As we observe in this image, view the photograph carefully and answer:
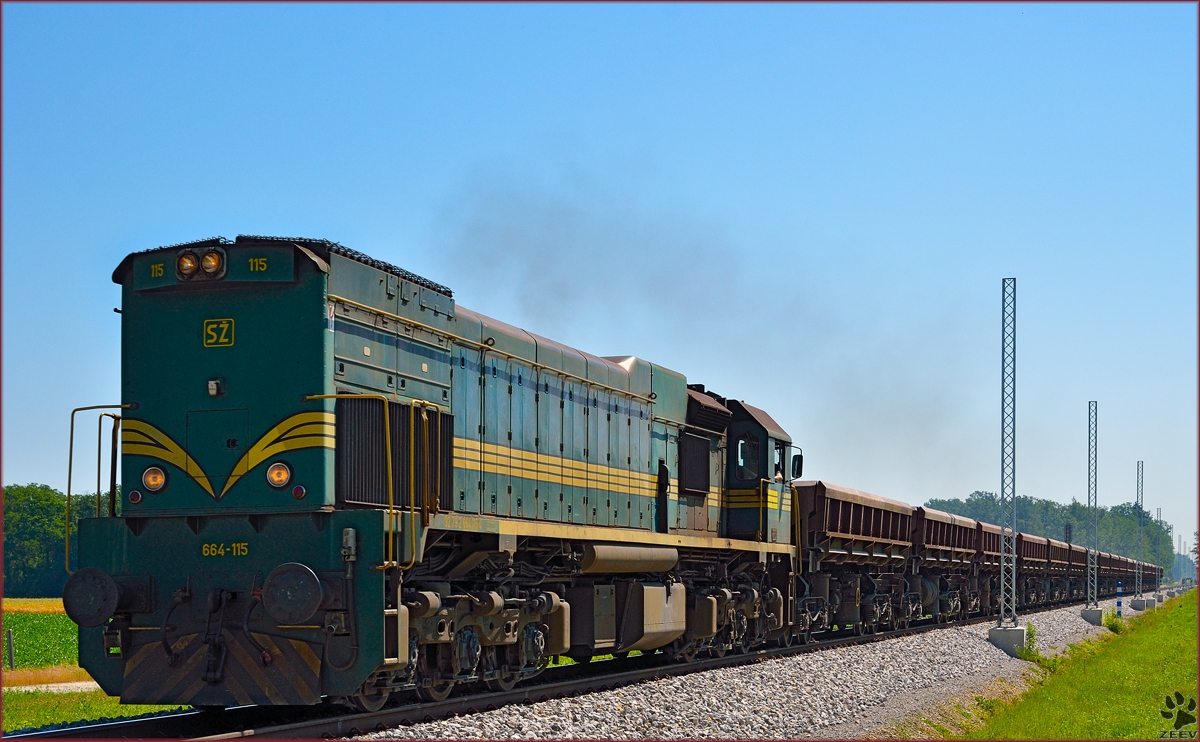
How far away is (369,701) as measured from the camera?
1091cm

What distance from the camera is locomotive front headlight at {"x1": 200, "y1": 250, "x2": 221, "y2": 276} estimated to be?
1089 cm

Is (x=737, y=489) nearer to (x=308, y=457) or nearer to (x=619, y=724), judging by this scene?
(x=619, y=724)

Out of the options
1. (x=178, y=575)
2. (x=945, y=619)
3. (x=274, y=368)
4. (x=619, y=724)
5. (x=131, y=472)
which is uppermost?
(x=274, y=368)

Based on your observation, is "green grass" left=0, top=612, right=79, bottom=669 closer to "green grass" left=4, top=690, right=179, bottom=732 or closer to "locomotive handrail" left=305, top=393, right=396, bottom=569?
"green grass" left=4, top=690, right=179, bottom=732

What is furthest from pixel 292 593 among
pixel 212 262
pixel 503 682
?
pixel 503 682

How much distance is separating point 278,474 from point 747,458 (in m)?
11.0

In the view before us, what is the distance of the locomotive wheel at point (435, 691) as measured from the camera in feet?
38.3

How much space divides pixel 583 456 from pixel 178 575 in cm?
586

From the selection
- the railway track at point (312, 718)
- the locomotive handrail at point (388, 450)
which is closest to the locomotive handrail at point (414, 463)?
the locomotive handrail at point (388, 450)

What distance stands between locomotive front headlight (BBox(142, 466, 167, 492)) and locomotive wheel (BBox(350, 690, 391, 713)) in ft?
8.27

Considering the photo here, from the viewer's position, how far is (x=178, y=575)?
420 inches

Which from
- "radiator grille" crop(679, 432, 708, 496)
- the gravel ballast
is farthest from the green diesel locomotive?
"radiator grille" crop(679, 432, 708, 496)

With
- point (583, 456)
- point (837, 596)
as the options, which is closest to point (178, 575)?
point (583, 456)

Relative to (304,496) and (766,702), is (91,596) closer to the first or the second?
(304,496)
